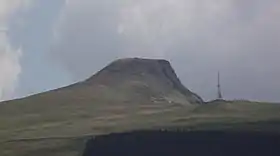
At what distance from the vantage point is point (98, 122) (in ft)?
545

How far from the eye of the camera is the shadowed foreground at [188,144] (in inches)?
3381

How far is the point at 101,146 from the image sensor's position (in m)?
92.4

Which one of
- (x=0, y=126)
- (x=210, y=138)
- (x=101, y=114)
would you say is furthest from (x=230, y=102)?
(x=210, y=138)

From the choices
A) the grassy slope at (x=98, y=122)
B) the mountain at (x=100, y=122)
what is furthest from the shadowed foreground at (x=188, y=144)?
the grassy slope at (x=98, y=122)

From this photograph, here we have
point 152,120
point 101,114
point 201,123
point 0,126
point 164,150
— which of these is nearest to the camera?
point 164,150

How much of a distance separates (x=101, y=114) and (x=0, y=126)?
89.0 ft

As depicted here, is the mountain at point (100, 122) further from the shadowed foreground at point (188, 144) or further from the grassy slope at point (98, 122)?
the shadowed foreground at point (188, 144)

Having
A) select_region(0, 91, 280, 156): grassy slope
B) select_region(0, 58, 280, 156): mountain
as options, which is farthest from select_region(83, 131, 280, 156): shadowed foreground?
select_region(0, 91, 280, 156): grassy slope

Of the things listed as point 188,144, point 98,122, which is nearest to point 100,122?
point 98,122

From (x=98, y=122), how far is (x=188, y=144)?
77.9 metres

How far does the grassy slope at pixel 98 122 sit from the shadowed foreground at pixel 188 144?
29.2 meters

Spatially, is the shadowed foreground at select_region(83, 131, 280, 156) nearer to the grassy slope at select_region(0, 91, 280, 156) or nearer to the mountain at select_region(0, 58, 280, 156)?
the mountain at select_region(0, 58, 280, 156)

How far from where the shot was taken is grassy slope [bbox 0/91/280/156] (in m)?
135

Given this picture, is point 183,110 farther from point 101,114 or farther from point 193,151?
point 193,151
